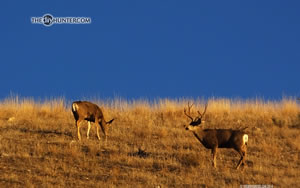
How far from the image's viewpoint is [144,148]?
63.1ft

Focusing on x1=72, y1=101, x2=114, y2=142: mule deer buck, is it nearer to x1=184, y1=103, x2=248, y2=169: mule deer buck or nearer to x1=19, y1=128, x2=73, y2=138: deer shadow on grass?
x1=19, y1=128, x2=73, y2=138: deer shadow on grass

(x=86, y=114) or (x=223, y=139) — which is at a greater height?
(x=86, y=114)

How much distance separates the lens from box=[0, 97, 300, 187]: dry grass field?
15508 mm

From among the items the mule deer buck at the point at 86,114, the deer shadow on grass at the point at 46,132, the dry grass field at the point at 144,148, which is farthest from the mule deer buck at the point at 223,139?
the deer shadow on grass at the point at 46,132

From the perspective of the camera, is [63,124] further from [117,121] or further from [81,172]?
[81,172]

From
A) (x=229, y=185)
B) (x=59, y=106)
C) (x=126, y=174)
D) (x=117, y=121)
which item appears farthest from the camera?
(x=59, y=106)

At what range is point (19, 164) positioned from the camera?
16.9 m

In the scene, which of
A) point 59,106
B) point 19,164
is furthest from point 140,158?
point 59,106

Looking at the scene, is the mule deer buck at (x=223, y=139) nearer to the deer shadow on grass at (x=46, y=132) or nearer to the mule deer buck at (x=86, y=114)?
the mule deer buck at (x=86, y=114)

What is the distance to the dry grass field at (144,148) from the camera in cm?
1551

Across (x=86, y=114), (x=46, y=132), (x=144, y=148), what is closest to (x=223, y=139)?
(x=144, y=148)

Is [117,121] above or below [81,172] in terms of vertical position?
above

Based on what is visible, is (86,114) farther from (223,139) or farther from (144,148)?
(223,139)

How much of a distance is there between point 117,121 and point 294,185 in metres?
10.5
